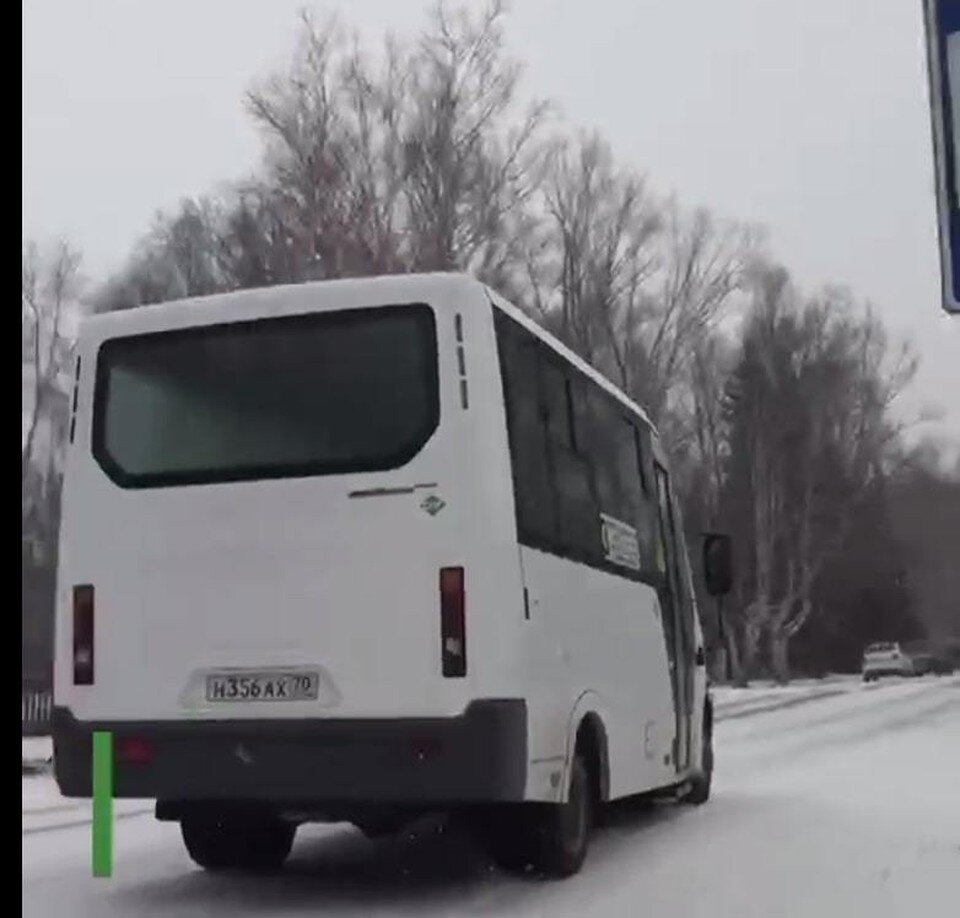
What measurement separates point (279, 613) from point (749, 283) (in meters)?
38.4

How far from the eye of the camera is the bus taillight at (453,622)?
773 centimetres

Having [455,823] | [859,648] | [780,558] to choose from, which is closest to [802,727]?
[455,823]

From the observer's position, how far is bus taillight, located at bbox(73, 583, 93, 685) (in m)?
8.29

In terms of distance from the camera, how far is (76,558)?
845 cm

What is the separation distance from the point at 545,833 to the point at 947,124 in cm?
462

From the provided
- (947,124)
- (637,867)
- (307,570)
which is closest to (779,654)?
(637,867)

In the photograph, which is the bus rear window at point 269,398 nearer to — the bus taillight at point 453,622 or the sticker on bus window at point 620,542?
the bus taillight at point 453,622

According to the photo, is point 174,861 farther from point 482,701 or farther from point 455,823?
point 482,701

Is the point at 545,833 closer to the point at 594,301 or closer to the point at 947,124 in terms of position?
the point at 947,124

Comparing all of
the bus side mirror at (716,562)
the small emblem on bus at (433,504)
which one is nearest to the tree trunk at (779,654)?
the bus side mirror at (716,562)

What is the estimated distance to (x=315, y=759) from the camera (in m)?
7.84

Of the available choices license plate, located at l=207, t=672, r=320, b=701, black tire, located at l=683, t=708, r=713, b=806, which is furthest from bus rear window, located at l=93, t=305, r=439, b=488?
black tire, located at l=683, t=708, r=713, b=806

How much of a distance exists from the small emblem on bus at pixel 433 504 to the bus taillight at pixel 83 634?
5.72ft

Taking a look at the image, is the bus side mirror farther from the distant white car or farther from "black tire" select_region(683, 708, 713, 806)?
the distant white car
